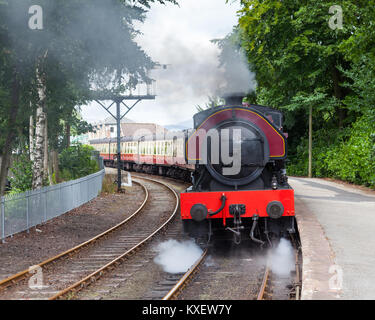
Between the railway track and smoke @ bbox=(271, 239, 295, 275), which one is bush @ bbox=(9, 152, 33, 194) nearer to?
the railway track

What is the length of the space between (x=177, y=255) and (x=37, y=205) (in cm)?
503

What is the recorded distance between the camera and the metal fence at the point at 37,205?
11781 mm

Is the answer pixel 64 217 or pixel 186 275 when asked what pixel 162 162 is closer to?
pixel 64 217

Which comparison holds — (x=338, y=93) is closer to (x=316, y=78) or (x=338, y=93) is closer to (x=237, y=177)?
(x=316, y=78)

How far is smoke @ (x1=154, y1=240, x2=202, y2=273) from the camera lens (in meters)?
9.44

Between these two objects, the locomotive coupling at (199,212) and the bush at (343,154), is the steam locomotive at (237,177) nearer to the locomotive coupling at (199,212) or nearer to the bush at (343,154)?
the locomotive coupling at (199,212)

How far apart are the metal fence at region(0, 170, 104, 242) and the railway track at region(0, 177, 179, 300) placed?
2063 mm

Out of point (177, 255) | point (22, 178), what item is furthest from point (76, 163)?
point (177, 255)

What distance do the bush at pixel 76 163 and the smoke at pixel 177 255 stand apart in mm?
15073

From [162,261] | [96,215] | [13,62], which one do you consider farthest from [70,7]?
[96,215]

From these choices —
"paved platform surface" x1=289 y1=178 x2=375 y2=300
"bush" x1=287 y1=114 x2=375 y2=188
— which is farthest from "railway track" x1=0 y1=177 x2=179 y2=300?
"bush" x1=287 y1=114 x2=375 y2=188

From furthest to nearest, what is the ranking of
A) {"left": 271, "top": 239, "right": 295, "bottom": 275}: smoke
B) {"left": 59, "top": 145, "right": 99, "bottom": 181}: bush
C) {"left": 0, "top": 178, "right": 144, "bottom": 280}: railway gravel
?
{"left": 59, "top": 145, "right": 99, "bottom": 181}: bush
{"left": 0, "top": 178, "right": 144, "bottom": 280}: railway gravel
{"left": 271, "top": 239, "right": 295, "bottom": 275}: smoke

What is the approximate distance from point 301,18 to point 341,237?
54.2 feet

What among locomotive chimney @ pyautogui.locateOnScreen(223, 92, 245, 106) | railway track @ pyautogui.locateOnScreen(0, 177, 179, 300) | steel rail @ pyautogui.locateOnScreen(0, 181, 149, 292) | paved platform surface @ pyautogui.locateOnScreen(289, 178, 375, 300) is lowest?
railway track @ pyautogui.locateOnScreen(0, 177, 179, 300)
